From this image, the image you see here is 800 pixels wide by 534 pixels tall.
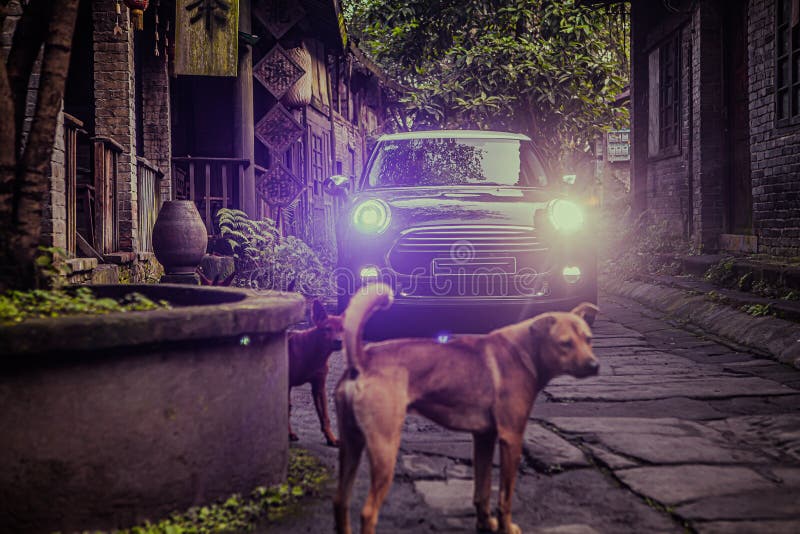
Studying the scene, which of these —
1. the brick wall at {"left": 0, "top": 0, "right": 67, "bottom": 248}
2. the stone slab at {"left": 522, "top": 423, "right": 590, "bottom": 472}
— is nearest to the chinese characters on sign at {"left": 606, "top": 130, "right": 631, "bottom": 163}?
the brick wall at {"left": 0, "top": 0, "right": 67, "bottom": 248}

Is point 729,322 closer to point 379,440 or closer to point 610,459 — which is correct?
point 610,459

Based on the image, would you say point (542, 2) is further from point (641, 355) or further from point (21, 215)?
point (21, 215)

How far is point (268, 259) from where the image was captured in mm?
9602

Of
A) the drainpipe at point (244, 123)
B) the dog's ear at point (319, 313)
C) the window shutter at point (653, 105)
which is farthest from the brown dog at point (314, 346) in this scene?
the window shutter at point (653, 105)

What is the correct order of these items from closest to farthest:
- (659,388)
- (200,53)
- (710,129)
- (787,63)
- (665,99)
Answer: (659,388)
(787,63)
(200,53)
(710,129)
(665,99)

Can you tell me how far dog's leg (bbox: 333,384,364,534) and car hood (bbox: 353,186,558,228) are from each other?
11.3ft

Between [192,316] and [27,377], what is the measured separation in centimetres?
55

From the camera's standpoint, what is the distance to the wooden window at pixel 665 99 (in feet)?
43.4

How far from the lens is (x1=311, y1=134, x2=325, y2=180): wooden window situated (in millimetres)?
15953

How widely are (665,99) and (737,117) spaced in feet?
8.67

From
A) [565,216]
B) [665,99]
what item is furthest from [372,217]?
[665,99]

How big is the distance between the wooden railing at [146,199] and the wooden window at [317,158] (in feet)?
19.8

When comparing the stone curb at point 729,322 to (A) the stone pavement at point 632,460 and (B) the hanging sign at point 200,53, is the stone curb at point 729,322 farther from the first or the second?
(B) the hanging sign at point 200,53

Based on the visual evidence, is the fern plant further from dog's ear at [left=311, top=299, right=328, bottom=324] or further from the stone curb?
dog's ear at [left=311, top=299, right=328, bottom=324]
